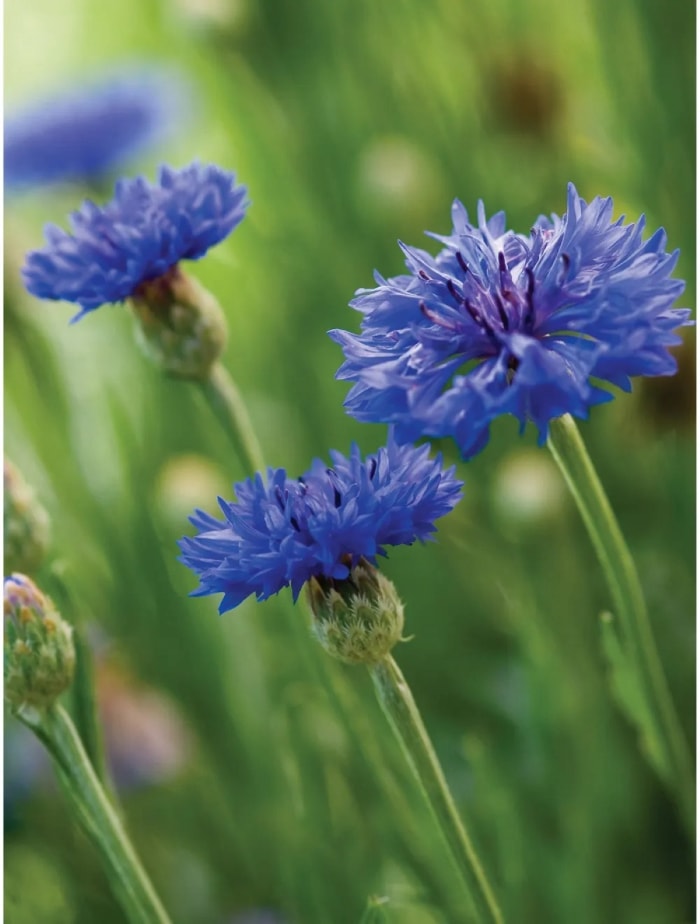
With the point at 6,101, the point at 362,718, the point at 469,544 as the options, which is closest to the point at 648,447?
the point at 469,544

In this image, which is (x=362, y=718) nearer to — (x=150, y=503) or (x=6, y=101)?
(x=150, y=503)

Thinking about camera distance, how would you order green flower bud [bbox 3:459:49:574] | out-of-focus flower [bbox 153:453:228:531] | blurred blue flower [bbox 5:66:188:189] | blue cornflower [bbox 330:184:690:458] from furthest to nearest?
blurred blue flower [bbox 5:66:188:189], out-of-focus flower [bbox 153:453:228:531], green flower bud [bbox 3:459:49:574], blue cornflower [bbox 330:184:690:458]

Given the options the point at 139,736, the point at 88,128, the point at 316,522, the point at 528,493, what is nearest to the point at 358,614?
the point at 316,522

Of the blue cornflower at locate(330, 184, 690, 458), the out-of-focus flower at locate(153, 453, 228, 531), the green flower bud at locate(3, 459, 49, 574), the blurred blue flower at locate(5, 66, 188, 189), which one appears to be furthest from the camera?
the blurred blue flower at locate(5, 66, 188, 189)

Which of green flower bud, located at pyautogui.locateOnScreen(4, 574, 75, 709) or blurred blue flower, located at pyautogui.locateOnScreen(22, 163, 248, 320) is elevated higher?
blurred blue flower, located at pyautogui.locateOnScreen(22, 163, 248, 320)

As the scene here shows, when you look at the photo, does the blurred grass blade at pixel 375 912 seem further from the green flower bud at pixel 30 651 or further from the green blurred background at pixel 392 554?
the green flower bud at pixel 30 651

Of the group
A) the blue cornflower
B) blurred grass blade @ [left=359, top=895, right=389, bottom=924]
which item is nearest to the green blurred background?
blurred grass blade @ [left=359, top=895, right=389, bottom=924]

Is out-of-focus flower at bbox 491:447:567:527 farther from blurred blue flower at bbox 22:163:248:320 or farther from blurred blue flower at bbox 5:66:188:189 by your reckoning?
blurred blue flower at bbox 5:66:188:189

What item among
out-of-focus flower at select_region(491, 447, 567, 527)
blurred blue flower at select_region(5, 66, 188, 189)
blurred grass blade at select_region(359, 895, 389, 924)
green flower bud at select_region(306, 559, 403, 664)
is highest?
blurred blue flower at select_region(5, 66, 188, 189)

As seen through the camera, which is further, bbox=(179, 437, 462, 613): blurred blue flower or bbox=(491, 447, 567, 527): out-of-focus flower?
bbox=(491, 447, 567, 527): out-of-focus flower
